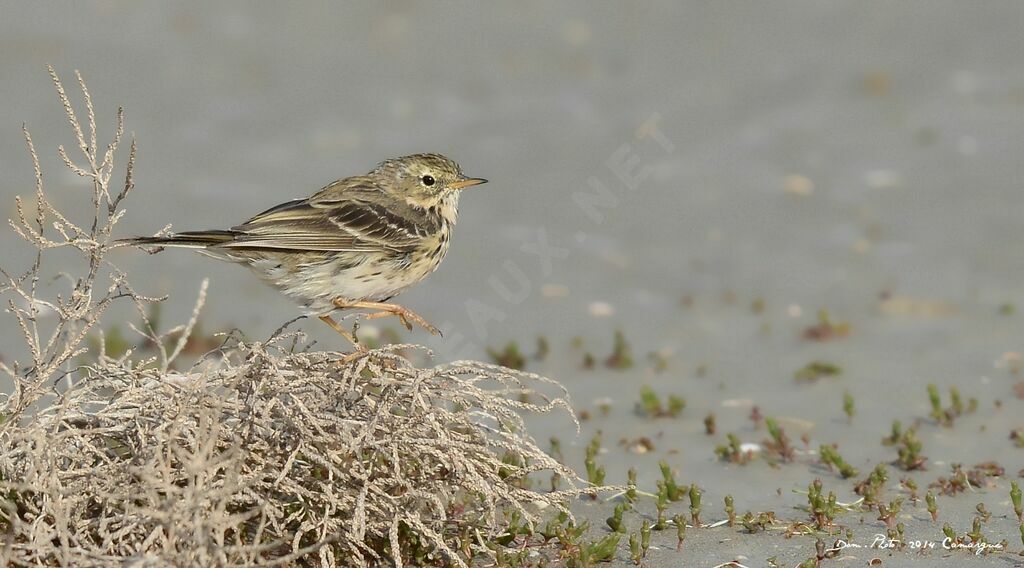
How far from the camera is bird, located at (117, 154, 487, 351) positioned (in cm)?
774

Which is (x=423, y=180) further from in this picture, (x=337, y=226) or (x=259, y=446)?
(x=259, y=446)

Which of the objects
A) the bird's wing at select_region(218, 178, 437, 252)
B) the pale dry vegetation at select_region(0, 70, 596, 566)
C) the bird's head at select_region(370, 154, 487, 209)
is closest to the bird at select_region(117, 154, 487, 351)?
the bird's wing at select_region(218, 178, 437, 252)

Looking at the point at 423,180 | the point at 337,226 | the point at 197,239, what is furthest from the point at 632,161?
the point at 197,239

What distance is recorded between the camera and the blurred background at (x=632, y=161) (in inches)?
458

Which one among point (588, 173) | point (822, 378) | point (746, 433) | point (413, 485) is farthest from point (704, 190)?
point (413, 485)

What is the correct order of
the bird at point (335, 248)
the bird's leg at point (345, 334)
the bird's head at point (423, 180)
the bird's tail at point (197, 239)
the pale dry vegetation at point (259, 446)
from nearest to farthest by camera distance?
the pale dry vegetation at point (259, 446) → the bird's leg at point (345, 334) → the bird's tail at point (197, 239) → the bird at point (335, 248) → the bird's head at point (423, 180)


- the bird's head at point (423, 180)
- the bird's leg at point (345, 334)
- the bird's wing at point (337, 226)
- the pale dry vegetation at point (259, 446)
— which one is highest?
the bird's head at point (423, 180)

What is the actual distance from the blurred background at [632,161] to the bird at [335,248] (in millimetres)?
2695

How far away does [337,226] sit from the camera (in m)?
8.11

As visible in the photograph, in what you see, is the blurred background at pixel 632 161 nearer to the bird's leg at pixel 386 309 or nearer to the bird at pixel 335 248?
the bird at pixel 335 248

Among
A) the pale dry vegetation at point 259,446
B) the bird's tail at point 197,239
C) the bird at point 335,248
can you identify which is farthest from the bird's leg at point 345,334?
the bird's tail at point 197,239

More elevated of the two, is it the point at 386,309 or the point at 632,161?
the point at 632,161

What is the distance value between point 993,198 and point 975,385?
4066 mm

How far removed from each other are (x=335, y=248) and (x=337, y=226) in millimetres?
213
